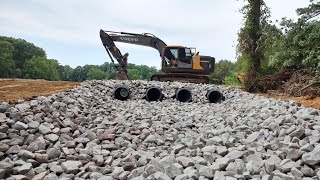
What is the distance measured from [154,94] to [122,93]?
1102 mm

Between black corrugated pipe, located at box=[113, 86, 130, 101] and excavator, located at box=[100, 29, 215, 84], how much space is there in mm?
4010

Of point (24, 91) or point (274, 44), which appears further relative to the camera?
point (274, 44)

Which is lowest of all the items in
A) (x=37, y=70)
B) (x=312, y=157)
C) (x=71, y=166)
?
Result: (x=71, y=166)

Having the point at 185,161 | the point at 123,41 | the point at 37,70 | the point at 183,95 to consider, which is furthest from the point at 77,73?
the point at 185,161

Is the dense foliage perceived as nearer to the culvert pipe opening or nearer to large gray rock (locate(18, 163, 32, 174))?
the culvert pipe opening

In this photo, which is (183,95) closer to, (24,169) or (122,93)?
(122,93)

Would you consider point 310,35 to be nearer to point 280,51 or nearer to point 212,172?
point 280,51

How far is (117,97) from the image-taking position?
449 inches

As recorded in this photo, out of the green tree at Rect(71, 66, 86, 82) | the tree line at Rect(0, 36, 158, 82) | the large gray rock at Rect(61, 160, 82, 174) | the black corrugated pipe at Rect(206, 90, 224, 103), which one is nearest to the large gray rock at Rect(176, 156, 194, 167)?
the large gray rock at Rect(61, 160, 82, 174)

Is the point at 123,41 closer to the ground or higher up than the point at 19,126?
higher up

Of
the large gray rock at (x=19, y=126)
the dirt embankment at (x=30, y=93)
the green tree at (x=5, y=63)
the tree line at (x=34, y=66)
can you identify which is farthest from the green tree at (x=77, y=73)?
the large gray rock at (x=19, y=126)

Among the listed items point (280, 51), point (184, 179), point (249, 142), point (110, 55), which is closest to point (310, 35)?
point (280, 51)

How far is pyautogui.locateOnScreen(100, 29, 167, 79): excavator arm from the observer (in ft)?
53.3

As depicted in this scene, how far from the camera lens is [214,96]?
11305mm
